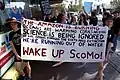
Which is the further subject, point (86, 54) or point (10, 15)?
point (10, 15)

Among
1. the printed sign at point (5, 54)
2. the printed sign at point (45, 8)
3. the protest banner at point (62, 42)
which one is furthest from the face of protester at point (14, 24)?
the printed sign at point (45, 8)

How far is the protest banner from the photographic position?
7.99 metres

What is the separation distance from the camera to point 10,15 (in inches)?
434

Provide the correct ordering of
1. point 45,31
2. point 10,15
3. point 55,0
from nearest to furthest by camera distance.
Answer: point 45,31, point 10,15, point 55,0

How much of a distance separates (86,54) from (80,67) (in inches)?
123

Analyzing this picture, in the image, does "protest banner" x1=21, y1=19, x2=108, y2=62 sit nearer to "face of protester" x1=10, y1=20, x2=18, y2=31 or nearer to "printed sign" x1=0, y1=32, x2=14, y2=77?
"face of protester" x1=10, y1=20, x2=18, y2=31

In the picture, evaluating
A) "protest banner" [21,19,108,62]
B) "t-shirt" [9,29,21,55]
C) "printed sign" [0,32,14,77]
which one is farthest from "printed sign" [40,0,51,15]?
"t-shirt" [9,29,21,55]

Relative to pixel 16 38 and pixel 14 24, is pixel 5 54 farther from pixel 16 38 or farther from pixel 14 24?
pixel 14 24

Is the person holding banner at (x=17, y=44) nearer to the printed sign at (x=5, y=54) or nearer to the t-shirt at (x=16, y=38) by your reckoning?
the t-shirt at (x=16, y=38)

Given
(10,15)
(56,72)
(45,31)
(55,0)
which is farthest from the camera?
(55,0)

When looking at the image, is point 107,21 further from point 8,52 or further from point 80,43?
point 8,52

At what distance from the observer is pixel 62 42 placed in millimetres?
8227

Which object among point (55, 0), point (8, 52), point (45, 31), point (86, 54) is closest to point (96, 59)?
point (86, 54)

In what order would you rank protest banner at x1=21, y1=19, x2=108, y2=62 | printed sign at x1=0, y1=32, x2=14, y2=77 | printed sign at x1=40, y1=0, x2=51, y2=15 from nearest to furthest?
1. printed sign at x1=0, y1=32, x2=14, y2=77
2. protest banner at x1=21, y1=19, x2=108, y2=62
3. printed sign at x1=40, y1=0, x2=51, y2=15
